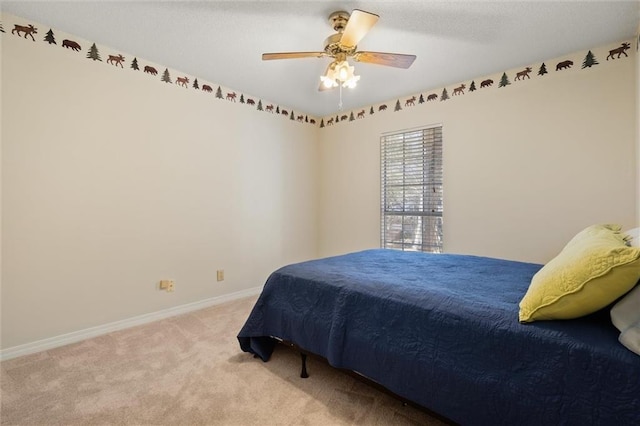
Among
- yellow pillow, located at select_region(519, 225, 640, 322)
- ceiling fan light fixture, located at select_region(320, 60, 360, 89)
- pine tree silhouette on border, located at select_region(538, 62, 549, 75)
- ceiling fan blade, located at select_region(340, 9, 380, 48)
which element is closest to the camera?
yellow pillow, located at select_region(519, 225, 640, 322)

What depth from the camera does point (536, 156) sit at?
274cm

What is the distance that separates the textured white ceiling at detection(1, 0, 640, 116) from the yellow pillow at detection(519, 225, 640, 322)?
1.77 meters

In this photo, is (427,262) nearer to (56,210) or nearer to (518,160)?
(518,160)

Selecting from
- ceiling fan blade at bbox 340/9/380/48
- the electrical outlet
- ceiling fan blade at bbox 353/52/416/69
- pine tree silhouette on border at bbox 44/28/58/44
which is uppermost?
pine tree silhouette on border at bbox 44/28/58/44

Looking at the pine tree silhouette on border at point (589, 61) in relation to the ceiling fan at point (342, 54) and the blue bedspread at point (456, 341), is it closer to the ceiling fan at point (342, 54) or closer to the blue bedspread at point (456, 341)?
the ceiling fan at point (342, 54)

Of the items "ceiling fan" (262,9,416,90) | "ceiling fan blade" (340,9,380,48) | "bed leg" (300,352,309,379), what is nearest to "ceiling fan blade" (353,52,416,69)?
"ceiling fan" (262,9,416,90)

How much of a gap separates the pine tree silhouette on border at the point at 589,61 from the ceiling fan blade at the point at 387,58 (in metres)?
1.69

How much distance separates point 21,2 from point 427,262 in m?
3.35

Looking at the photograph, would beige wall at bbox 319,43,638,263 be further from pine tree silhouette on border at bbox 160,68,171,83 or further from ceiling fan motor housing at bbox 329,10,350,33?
pine tree silhouette on border at bbox 160,68,171,83

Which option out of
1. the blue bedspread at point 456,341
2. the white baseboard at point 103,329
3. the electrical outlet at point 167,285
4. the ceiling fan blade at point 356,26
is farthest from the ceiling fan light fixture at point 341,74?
the white baseboard at point 103,329

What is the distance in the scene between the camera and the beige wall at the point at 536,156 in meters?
2.43

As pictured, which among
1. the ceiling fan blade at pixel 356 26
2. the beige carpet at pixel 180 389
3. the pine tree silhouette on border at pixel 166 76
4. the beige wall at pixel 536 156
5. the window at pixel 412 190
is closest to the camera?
the beige carpet at pixel 180 389

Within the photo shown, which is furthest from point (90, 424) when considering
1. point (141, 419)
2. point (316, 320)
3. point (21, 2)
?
point (21, 2)

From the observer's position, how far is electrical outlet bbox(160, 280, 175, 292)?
2873 mm
